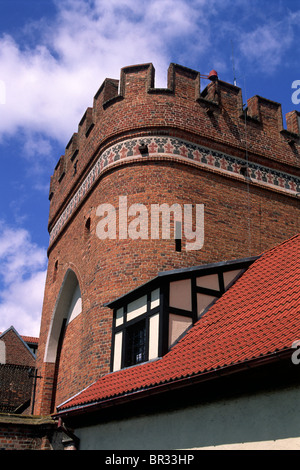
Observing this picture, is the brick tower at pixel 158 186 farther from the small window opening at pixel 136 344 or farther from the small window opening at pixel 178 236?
the small window opening at pixel 136 344

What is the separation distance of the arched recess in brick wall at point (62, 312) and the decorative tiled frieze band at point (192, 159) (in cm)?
265

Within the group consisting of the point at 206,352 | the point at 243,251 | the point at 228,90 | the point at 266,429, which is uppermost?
the point at 228,90

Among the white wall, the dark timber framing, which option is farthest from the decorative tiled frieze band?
the white wall

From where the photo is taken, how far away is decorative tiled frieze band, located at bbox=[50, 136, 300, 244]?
39.6 feet

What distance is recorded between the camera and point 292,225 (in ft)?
42.9

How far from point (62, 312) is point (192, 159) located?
629cm

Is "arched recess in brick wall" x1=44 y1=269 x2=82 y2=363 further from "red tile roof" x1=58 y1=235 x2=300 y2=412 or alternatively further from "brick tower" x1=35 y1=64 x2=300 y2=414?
"red tile roof" x1=58 y1=235 x2=300 y2=412

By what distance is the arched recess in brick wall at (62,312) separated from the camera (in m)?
14.5

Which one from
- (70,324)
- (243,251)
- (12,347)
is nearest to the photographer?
(243,251)

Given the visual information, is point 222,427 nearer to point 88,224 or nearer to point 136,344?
point 136,344

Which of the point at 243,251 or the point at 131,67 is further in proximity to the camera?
the point at 131,67

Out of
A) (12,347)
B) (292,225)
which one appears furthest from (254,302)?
(12,347)
